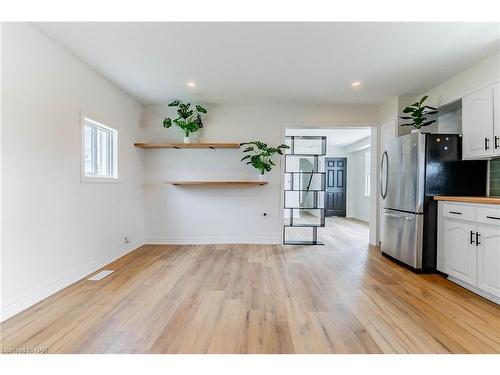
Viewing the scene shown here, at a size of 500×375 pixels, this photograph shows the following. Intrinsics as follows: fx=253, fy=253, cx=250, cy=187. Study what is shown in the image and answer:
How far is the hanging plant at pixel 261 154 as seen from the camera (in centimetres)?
428

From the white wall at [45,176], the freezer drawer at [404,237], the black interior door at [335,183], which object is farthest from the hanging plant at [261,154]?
the black interior door at [335,183]

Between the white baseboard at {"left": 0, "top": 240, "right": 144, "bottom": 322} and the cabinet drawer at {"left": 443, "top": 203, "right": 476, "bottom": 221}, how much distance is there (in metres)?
4.25

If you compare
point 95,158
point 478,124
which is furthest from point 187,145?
point 478,124

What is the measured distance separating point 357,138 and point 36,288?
768cm

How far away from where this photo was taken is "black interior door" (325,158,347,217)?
29.8 feet

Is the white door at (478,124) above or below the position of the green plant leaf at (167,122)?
below

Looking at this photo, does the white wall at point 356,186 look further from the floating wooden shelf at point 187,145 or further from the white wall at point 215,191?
the floating wooden shelf at point 187,145

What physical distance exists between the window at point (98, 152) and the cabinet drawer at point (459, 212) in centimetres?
425

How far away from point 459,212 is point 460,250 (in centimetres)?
41

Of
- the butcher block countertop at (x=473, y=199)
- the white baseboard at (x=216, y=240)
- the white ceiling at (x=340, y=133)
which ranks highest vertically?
the white ceiling at (x=340, y=133)

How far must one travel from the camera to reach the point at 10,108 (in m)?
2.05

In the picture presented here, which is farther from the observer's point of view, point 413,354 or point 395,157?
point 395,157
